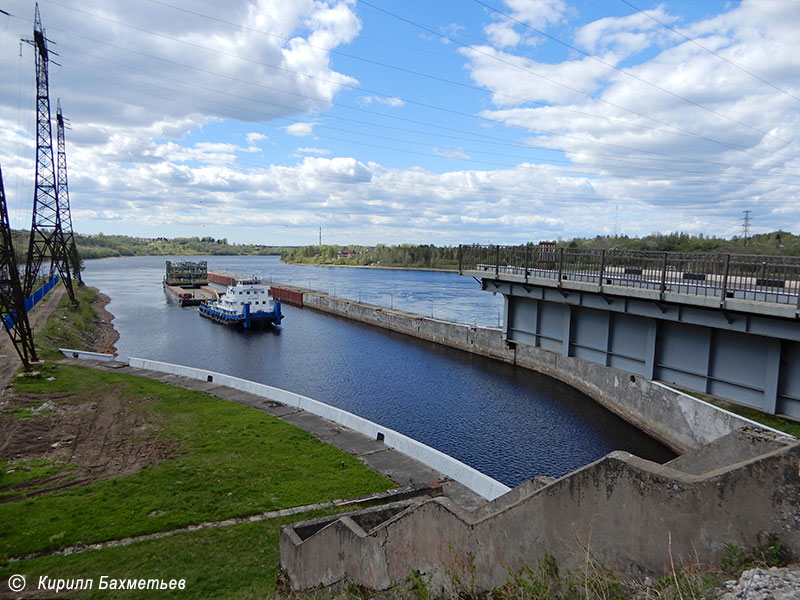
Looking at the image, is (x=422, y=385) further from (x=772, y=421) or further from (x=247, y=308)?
(x=247, y=308)

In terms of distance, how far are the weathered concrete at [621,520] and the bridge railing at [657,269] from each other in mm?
6080

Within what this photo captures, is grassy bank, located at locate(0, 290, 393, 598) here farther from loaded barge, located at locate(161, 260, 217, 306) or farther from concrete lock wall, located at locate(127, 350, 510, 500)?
loaded barge, located at locate(161, 260, 217, 306)

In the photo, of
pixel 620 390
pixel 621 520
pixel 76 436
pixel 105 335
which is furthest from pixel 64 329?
pixel 621 520

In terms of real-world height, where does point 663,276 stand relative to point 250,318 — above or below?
above

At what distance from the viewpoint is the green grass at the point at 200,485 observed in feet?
40.0

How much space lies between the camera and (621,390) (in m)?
27.1

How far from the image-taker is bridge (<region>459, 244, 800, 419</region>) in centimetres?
1012

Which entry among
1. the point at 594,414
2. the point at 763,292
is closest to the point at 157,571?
the point at 763,292

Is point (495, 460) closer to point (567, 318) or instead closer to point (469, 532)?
point (567, 318)

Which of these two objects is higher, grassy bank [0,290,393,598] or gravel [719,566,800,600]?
gravel [719,566,800,600]

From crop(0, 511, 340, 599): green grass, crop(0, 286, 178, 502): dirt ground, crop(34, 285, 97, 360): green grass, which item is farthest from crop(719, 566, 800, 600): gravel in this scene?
crop(34, 285, 97, 360): green grass

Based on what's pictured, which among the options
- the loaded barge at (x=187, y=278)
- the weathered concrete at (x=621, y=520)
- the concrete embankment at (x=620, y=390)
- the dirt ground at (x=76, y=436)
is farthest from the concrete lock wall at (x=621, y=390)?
the loaded barge at (x=187, y=278)
